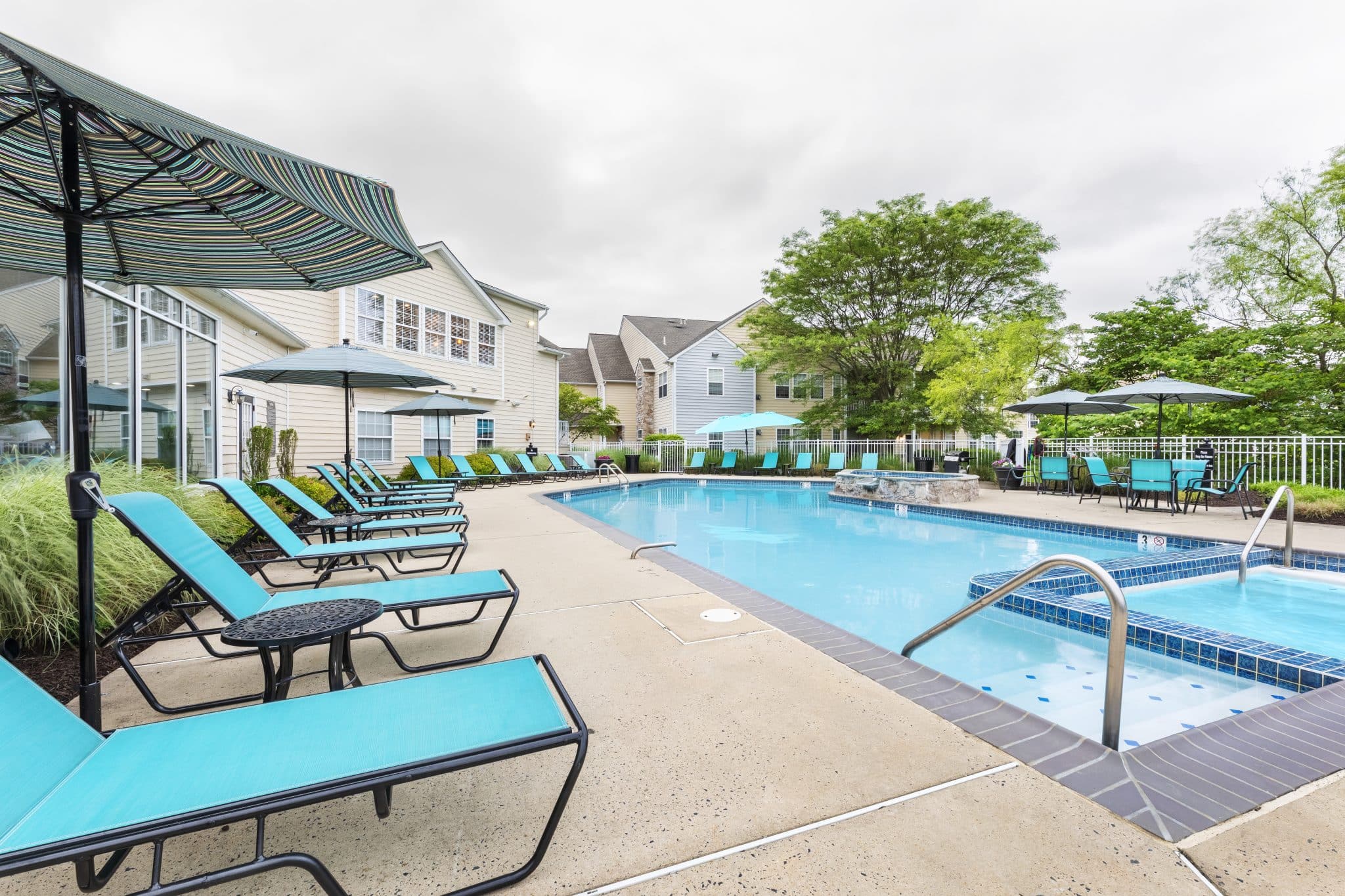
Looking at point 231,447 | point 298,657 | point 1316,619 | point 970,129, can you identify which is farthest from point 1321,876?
point 970,129

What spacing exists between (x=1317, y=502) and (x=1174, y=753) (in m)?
10.5

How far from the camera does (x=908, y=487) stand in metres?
12.1

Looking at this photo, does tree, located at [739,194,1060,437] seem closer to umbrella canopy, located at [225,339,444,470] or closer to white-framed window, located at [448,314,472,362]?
white-framed window, located at [448,314,472,362]

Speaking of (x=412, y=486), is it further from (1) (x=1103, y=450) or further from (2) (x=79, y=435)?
(1) (x=1103, y=450)

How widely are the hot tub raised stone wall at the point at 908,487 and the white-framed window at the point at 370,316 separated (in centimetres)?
1282

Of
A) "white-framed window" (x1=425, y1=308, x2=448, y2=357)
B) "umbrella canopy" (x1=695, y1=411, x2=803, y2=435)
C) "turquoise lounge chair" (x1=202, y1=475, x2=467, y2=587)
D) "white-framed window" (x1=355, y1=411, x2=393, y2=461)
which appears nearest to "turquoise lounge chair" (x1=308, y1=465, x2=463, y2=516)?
"turquoise lounge chair" (x1=202, y1=475, x2=467, y2=587)

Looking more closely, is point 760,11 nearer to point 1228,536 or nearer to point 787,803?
point 1228,536

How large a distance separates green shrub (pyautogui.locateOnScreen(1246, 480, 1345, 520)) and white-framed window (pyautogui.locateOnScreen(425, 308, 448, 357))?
60.2 feet

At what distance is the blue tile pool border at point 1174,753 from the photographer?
69.4 inches

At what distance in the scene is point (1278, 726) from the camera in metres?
2.24

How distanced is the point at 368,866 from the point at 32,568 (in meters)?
3.00

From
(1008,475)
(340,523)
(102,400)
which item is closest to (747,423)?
(1008,475)

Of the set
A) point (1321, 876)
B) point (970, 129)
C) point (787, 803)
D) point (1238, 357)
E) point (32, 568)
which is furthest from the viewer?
point (1238, 357)

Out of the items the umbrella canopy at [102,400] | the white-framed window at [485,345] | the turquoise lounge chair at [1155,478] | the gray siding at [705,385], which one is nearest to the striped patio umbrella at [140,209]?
the umbrella canopy at [102,400]
